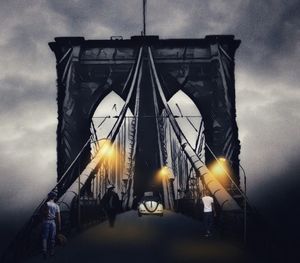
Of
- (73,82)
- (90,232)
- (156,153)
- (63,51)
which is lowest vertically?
(90,232)

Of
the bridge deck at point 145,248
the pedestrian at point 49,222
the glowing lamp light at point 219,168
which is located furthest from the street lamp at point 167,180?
the pedestrian at point 49,222

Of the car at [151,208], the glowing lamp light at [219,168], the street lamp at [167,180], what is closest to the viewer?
the glowing lamp light at [219,168]

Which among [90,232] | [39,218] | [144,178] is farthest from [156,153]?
[39,218]

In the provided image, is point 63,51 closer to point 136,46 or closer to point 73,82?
point 73,82

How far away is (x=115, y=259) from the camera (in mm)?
10414

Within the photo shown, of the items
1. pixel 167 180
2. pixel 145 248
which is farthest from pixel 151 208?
pixel 145 248

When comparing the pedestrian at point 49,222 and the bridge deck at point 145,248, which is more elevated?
the pedestrian at point 49,222

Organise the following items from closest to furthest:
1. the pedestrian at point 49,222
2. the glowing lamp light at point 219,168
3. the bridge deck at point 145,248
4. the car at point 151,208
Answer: the bridge deck at point 145,248, the pedestrian at point 49,222, the glowing lamp light at point 219,168, the car at point 151,208

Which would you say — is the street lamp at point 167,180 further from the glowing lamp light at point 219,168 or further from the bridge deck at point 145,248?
the bridge deck at point 145,248

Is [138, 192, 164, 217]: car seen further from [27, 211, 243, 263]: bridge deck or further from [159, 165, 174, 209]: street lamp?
[159, 165, 174, 209]: street lamp

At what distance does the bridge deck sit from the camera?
413 inches

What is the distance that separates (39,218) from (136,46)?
55.4 feet

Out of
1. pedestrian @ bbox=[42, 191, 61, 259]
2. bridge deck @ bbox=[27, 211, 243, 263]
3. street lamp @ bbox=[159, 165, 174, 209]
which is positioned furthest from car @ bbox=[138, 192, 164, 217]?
pedestrian @ bbox=[42, 191, 61, 259]

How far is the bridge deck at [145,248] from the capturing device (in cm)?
1050
